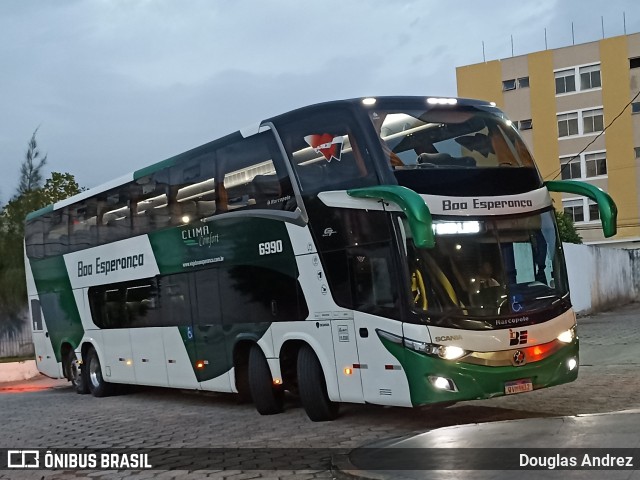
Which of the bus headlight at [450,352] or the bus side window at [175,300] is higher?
Answer: the bus side window at [175,300]

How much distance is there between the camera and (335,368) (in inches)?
447

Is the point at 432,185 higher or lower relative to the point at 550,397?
higher

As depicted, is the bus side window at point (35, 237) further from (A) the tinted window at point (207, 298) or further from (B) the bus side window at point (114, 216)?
(A) the tinted window at point (207, 298)

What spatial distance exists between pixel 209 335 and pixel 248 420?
6.70ft

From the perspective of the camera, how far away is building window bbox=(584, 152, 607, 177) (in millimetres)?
50247

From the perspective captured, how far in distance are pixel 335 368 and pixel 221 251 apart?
125 inches

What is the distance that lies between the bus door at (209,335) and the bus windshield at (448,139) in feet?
13.9

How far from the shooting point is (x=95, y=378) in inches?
723

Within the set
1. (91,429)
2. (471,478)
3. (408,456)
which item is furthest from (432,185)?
(91,429)

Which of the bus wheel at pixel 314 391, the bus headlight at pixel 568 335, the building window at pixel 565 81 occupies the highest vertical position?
the building window at pixel 565 81

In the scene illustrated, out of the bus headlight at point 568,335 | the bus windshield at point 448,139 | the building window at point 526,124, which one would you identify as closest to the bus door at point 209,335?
the bus windshield at point 448,139

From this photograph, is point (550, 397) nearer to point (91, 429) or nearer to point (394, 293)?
point (394, 293)

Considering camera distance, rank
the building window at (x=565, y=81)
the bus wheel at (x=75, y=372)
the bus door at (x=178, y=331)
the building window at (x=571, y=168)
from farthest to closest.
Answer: the building window at (x=565, y=81) < the building window at (x=571, y=168) < the bus wheel at (x=75, y=372) < the bus door at (x=178, y=331)

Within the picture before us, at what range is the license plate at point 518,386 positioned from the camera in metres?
10.2
